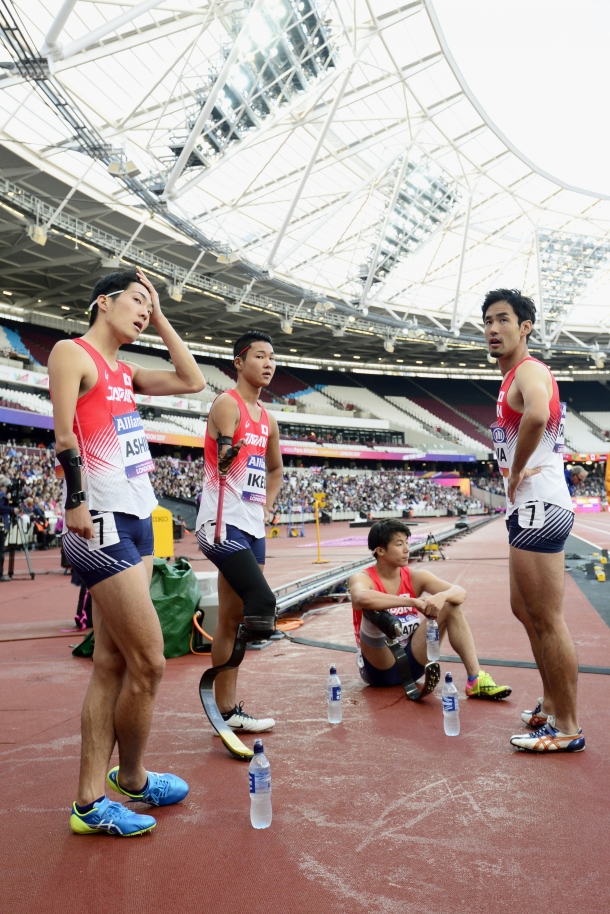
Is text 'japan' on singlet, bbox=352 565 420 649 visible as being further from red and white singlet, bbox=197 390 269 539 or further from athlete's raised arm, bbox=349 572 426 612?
red and white singlet, bbox=197 390 269 539

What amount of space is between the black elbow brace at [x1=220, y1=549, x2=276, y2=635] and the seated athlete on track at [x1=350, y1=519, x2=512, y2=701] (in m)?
1.03

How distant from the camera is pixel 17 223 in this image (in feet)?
91.5

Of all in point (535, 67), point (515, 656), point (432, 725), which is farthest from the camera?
point (535, 67)

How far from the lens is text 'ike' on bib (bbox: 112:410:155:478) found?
2.66m

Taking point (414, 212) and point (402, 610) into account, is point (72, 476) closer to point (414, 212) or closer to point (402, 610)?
point (402, 610)

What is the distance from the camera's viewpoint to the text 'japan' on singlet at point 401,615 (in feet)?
13.9

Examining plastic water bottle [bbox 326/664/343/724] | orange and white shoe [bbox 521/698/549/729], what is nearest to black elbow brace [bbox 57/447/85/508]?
plastic water bottle [bbox 326/664/343/724]

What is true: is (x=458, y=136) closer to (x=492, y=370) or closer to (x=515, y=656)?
(x=515, y=656)

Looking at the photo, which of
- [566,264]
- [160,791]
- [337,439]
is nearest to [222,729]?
[160,791]

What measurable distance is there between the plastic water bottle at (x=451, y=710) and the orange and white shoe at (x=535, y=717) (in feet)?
1.30

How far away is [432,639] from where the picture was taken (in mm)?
4125

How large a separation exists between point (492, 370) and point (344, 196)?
37.6m

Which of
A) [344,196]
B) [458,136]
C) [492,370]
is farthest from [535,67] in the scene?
[492,370]

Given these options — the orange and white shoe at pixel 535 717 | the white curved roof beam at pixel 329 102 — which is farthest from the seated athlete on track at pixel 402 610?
the white curved roof beam at pixel 329 102
